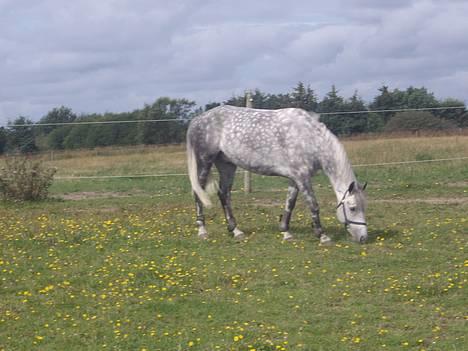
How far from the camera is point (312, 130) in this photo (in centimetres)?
958

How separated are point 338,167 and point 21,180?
6.96 m

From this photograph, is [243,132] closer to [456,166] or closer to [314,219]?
[314,219]

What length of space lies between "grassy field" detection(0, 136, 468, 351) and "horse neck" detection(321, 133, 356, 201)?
0.70 meters

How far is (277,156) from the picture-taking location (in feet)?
31.7

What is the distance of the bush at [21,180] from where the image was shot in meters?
14.1

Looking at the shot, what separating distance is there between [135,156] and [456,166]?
7655mm

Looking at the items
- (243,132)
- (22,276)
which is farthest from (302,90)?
(22,276)

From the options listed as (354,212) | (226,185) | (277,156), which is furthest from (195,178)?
(354,212)

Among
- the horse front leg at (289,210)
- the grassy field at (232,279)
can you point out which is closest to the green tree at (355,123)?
the grassy field at (232,279)

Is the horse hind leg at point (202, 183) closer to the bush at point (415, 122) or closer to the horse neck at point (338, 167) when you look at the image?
the horse neck at point (338, 167)

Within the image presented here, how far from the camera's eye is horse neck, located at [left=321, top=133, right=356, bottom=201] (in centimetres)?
938

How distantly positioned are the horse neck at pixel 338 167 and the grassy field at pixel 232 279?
0.70 m

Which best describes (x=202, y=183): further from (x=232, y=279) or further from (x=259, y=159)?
(x=232, y=279)

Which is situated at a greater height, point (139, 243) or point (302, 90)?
point (302, 90)
